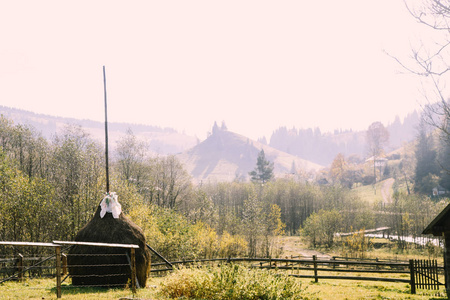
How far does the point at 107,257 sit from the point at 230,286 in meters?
4.59

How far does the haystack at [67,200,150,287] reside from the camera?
1178 cm

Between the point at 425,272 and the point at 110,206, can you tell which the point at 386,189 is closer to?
the point at 425,272

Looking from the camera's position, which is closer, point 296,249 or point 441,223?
point 441,223

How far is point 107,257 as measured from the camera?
12.0m

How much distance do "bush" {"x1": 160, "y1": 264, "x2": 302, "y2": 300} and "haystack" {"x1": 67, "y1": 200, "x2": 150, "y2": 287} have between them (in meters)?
2.10

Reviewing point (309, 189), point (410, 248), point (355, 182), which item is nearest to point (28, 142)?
point (410, 248)

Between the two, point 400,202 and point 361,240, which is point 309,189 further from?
point 361,240

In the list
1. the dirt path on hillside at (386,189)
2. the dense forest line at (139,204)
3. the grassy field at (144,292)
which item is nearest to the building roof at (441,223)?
the grassy field at (144,292)

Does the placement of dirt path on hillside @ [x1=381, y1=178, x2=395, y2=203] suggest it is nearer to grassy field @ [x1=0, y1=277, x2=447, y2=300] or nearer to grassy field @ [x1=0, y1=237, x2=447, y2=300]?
grassy field @ [x1=0, y1=237, x2=447, y2=300]

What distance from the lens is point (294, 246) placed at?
61812 millimetres

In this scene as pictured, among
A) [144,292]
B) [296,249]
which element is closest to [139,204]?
[144,292]

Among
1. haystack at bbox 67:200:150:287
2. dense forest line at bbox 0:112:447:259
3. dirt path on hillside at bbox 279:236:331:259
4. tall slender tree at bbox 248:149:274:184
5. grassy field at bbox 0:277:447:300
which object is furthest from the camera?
tall slender tree at bbox 248:149:274:184

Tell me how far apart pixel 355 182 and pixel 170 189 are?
10071 cm

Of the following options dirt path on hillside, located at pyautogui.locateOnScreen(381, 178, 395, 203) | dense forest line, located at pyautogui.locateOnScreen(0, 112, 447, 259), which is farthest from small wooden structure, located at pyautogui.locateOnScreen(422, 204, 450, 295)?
dirt path on hillside, located at pyautogui.locateOnScreen(381, 178, 395, 203)
